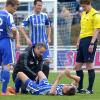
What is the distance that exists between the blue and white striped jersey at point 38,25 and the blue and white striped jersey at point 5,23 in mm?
2839

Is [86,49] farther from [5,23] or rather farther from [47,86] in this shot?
[5,23]

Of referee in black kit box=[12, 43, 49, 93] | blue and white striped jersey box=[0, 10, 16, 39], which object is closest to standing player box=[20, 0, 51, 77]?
referee in black kit box=[12, 43, 49, 93]

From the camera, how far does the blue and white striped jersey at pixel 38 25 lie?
1560 cm

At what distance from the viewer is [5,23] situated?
1274cm

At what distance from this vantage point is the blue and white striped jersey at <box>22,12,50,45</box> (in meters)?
15.6

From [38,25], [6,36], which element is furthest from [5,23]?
[38,25]

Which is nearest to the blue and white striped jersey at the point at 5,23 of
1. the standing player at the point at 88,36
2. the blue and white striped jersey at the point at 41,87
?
the blue and white striped jersey at the point at 41,87

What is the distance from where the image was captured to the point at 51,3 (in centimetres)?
2334

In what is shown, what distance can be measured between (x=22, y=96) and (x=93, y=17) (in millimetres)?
2348

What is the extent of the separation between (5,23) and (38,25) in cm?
310

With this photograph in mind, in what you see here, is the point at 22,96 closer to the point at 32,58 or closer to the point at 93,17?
the point at 32,58

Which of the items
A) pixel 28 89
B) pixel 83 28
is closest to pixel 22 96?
pixel 28 89

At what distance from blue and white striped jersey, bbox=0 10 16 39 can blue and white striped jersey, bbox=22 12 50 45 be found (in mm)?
Answer: 2839

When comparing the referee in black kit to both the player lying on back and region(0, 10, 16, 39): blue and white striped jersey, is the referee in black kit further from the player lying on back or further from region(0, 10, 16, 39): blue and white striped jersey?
region(0, 10, 16, 39): blue and white striped jersey
